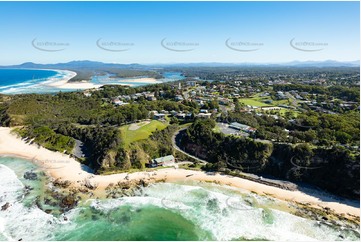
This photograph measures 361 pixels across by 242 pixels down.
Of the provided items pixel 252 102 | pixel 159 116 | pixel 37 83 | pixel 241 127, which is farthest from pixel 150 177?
pixel 37 83

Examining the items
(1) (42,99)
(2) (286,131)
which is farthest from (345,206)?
(1) (42,99)

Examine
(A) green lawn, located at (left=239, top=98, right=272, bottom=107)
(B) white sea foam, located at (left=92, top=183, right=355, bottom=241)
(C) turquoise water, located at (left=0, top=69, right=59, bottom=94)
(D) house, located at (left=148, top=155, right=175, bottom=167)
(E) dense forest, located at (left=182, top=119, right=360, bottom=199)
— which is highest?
(A) green lawn, located at (left=239, top=98, right=272, bottom=107)

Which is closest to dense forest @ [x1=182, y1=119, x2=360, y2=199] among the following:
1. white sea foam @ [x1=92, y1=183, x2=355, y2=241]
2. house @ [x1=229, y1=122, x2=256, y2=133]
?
house @ [x1=229, y1=122, x2=256, y2=133]

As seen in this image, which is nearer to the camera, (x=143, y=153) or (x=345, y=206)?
(x=345, y=206)

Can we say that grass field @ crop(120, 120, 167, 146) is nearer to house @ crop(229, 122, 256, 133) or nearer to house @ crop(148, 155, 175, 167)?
house @ crop(148, 155, 175, 167)

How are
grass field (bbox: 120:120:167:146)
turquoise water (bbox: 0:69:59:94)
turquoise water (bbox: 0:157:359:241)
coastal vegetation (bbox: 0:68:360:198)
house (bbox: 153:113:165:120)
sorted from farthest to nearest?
1. turquoise water (bbox: 0:69:59:94)
2. house (bbox: 153:113:165:120)
3. grass field (bbox: 120:120:167:146)
4. coastal vegetation (bbox: 0:68:360:198)
5. turquoise water (bbox: 0:157:359:241)

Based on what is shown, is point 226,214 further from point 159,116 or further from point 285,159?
point 159,116

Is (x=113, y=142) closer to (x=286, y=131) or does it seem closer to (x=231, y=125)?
(x=231, y=125)

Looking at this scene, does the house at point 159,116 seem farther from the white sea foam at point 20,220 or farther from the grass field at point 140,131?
the white sea foam at point 20,220
